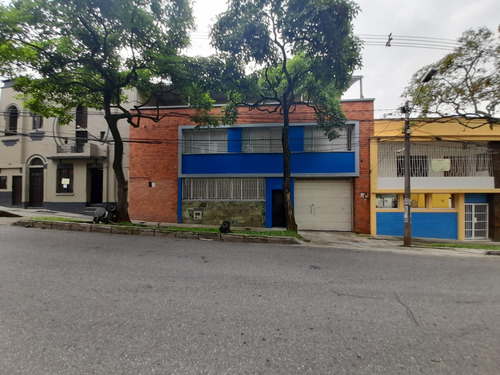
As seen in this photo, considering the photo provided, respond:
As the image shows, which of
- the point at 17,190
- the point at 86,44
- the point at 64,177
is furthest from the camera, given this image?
Result: the point at 17,190

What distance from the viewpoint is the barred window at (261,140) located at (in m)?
13.1

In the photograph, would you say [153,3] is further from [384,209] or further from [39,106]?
[384,209]

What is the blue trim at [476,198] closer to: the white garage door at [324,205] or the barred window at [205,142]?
the white garage door at [324,205]

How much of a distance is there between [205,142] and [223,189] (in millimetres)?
2865

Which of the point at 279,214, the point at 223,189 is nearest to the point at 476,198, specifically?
the point at 279,214

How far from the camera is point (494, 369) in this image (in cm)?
213

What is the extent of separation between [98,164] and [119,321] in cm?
1537

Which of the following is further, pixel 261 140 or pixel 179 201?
A: pixel 179 201

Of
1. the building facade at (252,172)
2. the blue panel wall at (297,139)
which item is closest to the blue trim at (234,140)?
the building facade at (252,172)

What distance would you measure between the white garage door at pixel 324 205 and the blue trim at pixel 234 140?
407 centimetres

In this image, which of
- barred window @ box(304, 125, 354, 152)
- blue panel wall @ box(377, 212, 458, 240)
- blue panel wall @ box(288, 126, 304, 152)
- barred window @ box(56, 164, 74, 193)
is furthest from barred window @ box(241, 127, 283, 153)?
barred window @ box(56, 164, 74, 193)

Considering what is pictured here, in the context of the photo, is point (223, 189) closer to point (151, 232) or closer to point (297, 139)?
A: point (297, 139)

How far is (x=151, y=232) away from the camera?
891 centimetres

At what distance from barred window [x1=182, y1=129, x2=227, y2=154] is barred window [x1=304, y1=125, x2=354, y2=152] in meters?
4.58
